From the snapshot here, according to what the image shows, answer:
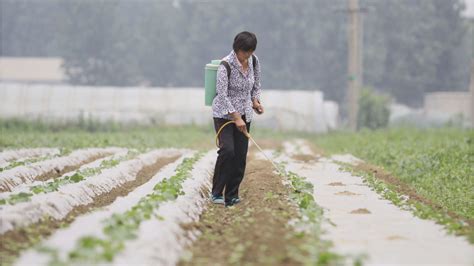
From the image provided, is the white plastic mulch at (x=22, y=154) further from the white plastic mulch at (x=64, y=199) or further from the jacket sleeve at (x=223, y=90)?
the jacket sleeve at (x=223, y=90)

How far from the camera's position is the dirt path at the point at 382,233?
5.64 m

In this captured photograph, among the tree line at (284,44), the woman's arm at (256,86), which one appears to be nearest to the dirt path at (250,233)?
the woman's arm at (256,86)

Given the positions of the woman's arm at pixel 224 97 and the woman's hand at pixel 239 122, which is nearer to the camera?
the woman's hand at pixel 239 122

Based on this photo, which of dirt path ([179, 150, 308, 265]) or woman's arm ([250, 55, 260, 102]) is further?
woman's arm ([250, 55, 260, 102])

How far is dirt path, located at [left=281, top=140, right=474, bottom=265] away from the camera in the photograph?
5.64m

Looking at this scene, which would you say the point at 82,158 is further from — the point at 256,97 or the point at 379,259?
the point at 379,259

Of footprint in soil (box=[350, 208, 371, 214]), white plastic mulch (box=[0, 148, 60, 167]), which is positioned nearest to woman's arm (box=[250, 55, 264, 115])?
footprint in soil (box=[350, 208, 371, 214])

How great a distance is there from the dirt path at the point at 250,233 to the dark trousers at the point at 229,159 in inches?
8.1

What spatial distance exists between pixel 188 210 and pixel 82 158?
6.93 metres

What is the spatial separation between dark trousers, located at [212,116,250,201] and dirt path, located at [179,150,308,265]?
0.20m

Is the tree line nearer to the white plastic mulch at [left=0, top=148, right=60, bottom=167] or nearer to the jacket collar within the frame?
the white plastic mulch at [left=0, top=148, right=60, bottom=167]

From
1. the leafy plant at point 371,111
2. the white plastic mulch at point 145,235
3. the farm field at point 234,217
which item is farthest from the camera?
the leafy plant at point 371,111

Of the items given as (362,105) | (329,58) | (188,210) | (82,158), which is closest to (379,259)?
(188,210)

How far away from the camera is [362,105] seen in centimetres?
3067
